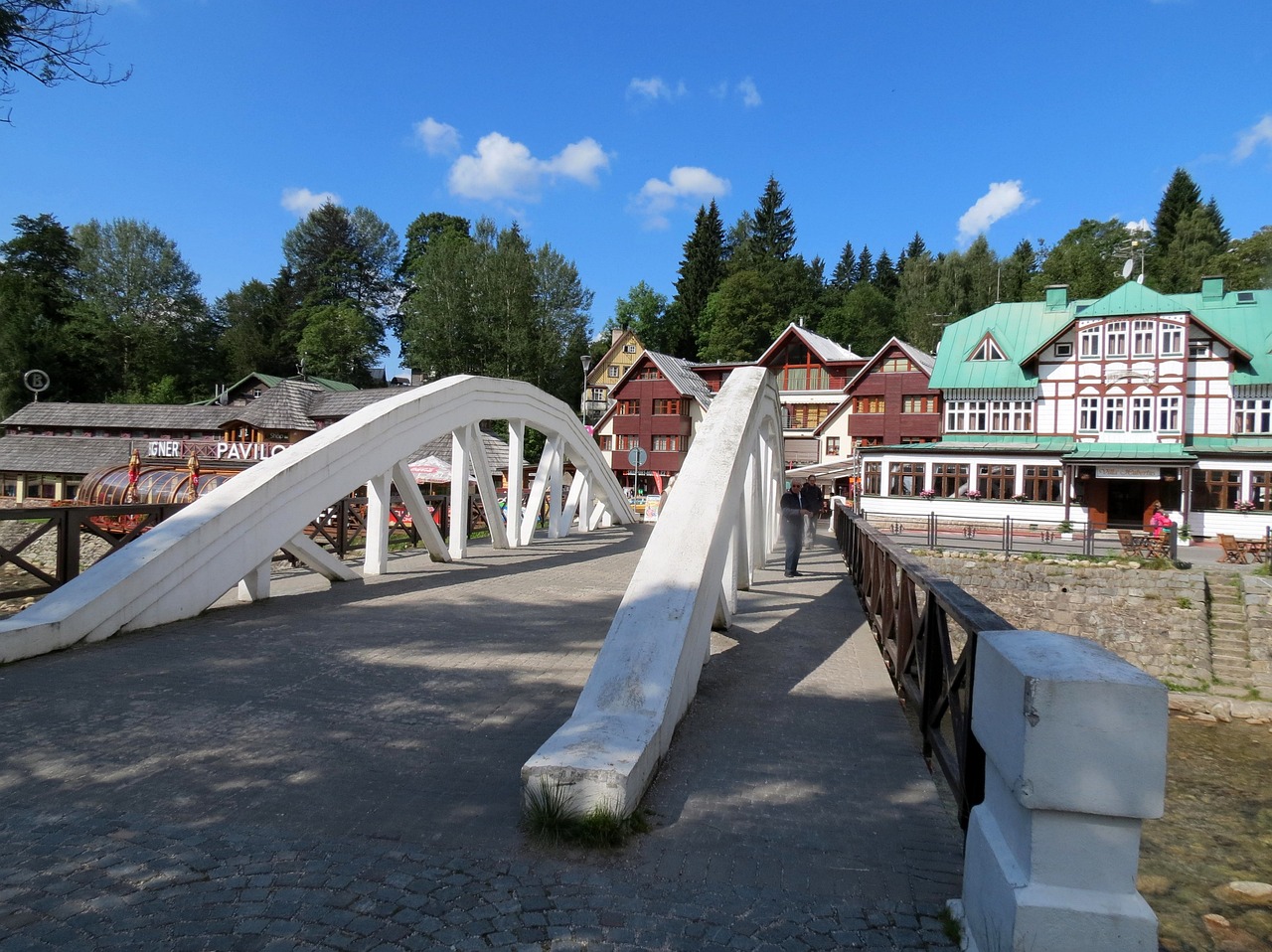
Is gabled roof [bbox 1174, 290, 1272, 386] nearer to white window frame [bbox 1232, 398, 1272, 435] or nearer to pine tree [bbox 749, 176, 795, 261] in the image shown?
white window frame [bbox 1232, 398, 1272, 435]

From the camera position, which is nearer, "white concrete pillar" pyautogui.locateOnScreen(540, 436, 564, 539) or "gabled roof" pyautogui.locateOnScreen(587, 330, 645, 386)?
"white concrete pillar" pyautogui.locateOnScreen(540, 436, 564, 539)

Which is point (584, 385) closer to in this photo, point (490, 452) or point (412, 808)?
point (490, 452)

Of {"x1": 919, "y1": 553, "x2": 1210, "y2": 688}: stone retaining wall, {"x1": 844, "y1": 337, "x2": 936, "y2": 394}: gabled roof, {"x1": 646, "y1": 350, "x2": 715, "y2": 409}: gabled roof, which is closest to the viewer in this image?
{"x1": 919, "y1": 553, "x2": 1210, "y2": 688}: stone retaining wall

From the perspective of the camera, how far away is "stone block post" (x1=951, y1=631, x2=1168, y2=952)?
86.4 inches

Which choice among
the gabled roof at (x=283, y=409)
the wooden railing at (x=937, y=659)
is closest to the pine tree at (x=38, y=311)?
the gabled roof at (x=283, y=409)

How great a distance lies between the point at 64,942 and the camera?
2.52 meters

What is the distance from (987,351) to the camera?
34.4 meters

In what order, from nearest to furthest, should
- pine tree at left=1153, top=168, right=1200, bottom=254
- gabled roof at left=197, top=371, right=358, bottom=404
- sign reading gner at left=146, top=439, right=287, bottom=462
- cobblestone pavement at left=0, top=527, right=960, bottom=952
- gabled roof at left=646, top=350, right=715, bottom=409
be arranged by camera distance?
cobblestone pavement at left=0, top=527, right=960, bottom=952 → sign reading gner at left=146, top=439, right=287, bottom=462 → gabled roof at left=646, top=350, right=715, bottom=409 → gabled roof at left=197, top=371, right=358, bottom=404 → pine tree at left=1153, top=168, right=1200, bottom=254

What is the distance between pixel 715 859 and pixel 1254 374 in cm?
3456

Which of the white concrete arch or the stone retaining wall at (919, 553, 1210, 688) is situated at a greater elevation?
the white concrete arch

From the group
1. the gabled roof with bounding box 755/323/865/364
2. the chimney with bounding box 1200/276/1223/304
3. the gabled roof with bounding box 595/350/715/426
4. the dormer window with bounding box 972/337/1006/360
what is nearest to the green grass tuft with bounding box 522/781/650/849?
the dormer window with bounding box 972/337/1006/360

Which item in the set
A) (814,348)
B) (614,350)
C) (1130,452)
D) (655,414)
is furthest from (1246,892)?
(614,350)

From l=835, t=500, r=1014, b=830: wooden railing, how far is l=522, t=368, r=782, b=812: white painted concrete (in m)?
1.39

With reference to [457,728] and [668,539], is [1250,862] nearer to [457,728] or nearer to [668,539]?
[668,539]
